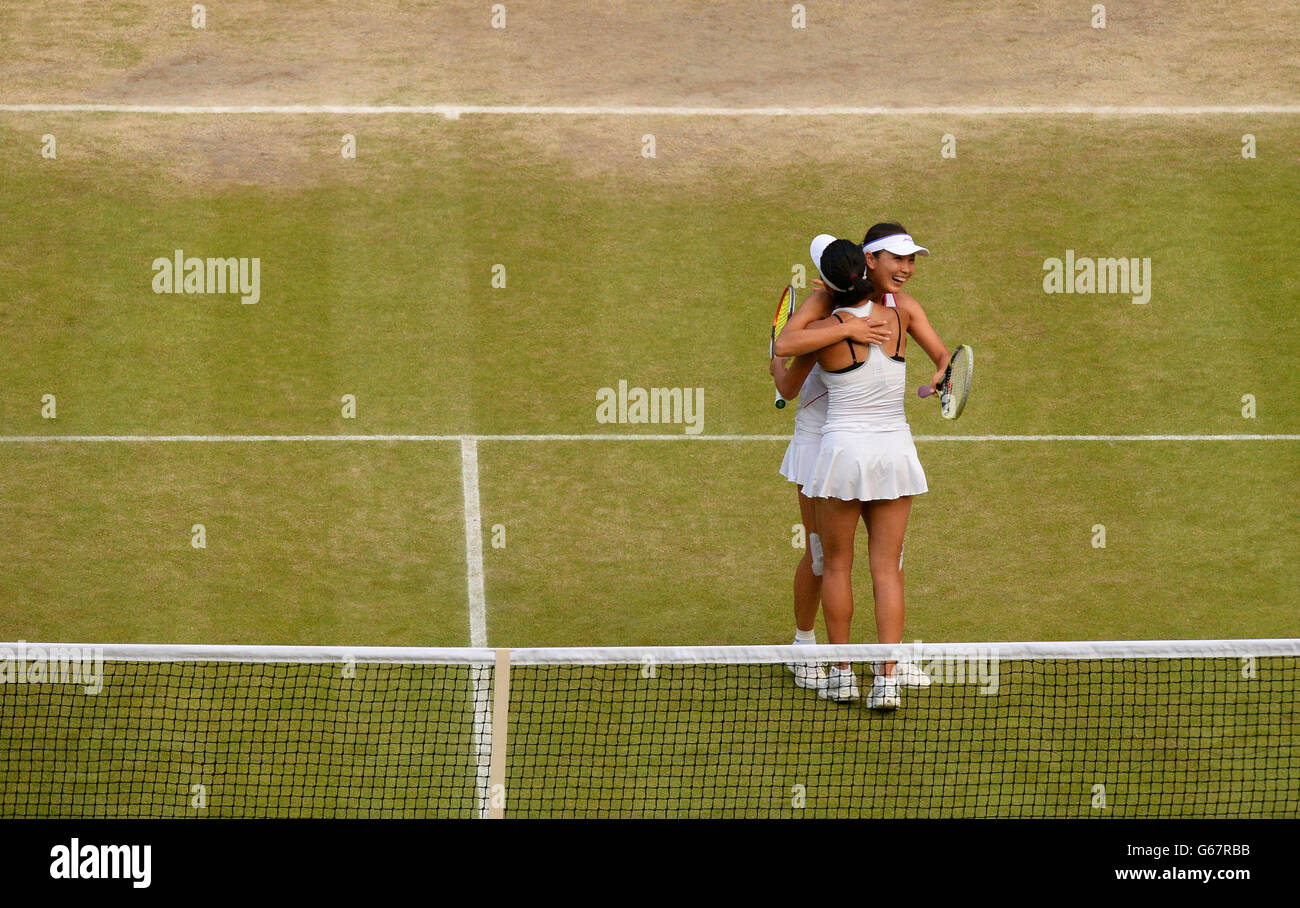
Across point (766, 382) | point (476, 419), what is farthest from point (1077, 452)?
point (476, 419)

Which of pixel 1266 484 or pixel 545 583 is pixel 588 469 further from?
pixel 1266 484

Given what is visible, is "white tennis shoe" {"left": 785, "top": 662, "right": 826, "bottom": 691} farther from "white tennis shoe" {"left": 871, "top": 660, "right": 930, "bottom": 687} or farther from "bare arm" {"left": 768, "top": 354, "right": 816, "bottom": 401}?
"bare arm" {"left": 768, "top": 354, "right": 816, "bottom": 401}

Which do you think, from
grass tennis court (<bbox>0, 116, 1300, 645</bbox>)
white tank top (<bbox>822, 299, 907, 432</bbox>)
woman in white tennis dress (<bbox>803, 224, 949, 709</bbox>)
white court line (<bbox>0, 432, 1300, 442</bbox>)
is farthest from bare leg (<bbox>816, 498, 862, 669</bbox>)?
white court line (<bbox>0, 432, 1300, 442</bbox>)

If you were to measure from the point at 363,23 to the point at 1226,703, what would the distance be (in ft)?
45.9

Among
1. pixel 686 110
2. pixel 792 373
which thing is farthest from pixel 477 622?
pixel 686 110

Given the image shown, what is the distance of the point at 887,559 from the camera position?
9.57m

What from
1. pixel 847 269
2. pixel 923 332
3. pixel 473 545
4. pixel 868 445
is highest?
pixel 847 269

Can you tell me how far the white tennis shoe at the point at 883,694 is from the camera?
9.58 m

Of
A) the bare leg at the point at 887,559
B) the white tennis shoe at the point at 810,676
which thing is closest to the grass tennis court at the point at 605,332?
the white tennis shoe at the point at 810,676

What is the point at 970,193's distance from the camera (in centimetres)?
1755

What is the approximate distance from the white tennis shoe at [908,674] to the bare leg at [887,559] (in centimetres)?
21

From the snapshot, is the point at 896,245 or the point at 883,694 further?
the point at 883,694

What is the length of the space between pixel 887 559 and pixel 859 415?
2.59 ft

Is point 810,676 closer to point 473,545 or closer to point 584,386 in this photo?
point 473,545
